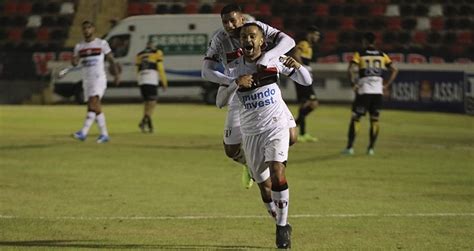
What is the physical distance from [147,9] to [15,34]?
18.2 ft

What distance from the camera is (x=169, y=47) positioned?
4000 cm

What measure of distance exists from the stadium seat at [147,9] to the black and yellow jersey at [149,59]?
19055mm

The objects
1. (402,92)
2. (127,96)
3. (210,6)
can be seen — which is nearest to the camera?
(402,92)

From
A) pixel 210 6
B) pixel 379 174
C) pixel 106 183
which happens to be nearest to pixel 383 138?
pixel 379 174

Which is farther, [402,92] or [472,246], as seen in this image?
[402,92]

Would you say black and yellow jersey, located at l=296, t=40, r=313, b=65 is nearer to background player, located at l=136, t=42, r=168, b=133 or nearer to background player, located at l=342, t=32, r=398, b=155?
background player, located at l=342, t=32, r=398, b=155

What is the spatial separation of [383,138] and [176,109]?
12.0 m

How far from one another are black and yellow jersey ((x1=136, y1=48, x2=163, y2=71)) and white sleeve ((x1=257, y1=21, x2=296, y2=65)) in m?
15.5

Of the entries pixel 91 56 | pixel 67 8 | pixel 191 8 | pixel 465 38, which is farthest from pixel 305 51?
pixel 67 8

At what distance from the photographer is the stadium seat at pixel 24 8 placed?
46888 millimetres

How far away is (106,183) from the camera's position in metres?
16.3

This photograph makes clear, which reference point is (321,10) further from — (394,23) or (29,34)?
(29,34)

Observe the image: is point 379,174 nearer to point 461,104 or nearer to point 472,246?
point 472,246

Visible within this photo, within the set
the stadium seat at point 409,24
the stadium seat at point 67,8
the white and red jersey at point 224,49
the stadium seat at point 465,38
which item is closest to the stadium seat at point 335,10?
the stadium seat at point 409,24
